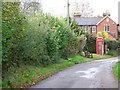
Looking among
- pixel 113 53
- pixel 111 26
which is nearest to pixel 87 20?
pixel 111 26

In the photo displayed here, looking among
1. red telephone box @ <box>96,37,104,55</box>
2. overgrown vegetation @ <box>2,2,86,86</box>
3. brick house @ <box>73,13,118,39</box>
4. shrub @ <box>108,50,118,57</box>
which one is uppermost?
brick house @ <box>73,13,118,39</box>

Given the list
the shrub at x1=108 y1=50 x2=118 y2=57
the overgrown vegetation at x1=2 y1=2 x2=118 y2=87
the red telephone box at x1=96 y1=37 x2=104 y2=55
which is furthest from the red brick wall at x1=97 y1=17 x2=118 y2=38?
the overgrown vegetation at x1=2 y1=2 x2=118 y2=87

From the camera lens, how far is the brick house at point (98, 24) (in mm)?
65625

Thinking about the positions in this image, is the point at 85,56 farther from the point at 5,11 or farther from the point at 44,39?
the point at 5,11

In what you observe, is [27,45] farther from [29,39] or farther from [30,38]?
[30,38]

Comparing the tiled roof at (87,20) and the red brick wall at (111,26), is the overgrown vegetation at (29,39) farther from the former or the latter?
the red brick wall at (111,26)

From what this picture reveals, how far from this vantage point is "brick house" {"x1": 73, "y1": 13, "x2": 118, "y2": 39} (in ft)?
215

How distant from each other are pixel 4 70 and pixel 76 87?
4029mm

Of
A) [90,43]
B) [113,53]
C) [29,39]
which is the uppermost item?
[29,39]

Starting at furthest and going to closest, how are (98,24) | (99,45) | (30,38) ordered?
(98,24)
(99,45)
(30,38)

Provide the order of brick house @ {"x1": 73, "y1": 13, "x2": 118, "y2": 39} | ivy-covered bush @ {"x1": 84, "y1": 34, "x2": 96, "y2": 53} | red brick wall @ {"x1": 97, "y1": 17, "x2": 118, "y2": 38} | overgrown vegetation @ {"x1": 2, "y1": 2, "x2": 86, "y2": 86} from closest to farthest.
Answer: overgrown vegetation @ {"x1": 2, "y1": 2, "x2": 86, "y2": 86}, ivy-covered bush @ {"x1": 84, "y1": 34, "x2": 96, "y2": 53}, brick house @ {"x1": 73, "y1": 13, "x2": 118, "y2": 39}, red brick wall @ {"x1": 97, "y1": 17, "x2": 118, "y2": 38}

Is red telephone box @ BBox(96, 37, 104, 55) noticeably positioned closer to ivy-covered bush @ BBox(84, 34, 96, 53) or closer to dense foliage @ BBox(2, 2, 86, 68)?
ivy-covered bush @ BBox(84, 34, 96, 53)

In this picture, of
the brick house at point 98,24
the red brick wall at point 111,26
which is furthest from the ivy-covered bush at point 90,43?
the red brick wall at point 111,26

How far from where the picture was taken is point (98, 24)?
218 ft
